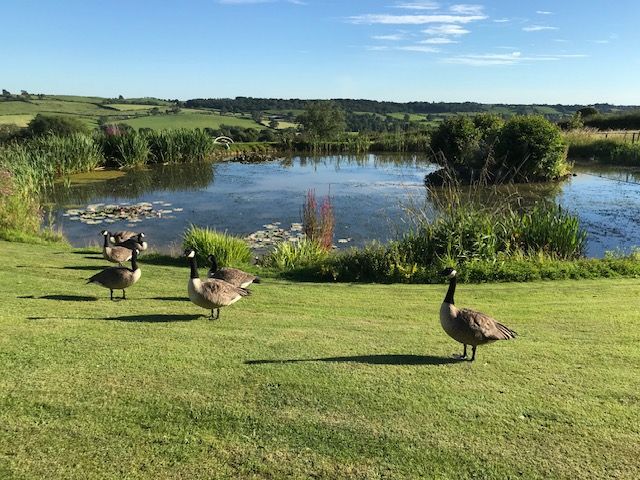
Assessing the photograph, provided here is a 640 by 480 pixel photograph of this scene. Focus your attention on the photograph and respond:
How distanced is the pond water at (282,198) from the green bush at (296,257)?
2.60 metres

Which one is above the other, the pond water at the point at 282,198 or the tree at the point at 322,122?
the tree at the point at 322,122

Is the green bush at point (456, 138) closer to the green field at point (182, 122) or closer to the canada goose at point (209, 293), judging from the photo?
the canada goose at point (209, 293)

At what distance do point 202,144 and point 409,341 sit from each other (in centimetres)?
3888

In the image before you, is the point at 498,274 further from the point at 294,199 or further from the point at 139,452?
the point at 294,199

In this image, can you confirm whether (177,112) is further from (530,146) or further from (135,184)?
(530,146)

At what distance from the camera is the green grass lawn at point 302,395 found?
371 centimetres

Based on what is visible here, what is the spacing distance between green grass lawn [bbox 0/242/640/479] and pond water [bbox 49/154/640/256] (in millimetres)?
7204

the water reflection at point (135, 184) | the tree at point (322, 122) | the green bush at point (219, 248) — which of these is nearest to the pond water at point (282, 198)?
the water reflection at point (135, 184)

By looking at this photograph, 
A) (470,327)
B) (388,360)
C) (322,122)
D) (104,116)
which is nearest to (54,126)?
(322,122)

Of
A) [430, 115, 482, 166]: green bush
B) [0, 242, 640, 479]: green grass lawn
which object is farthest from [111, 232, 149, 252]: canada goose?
[430, 115, 482, 166]: green bush

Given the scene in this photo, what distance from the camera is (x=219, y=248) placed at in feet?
41.2

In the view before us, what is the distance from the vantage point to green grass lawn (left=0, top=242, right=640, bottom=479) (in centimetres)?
371

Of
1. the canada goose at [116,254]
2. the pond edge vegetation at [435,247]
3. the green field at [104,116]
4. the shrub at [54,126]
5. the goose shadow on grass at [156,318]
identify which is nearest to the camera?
the goose shadow on grass at [156,318]

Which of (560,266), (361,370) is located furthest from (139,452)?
(560,266)
